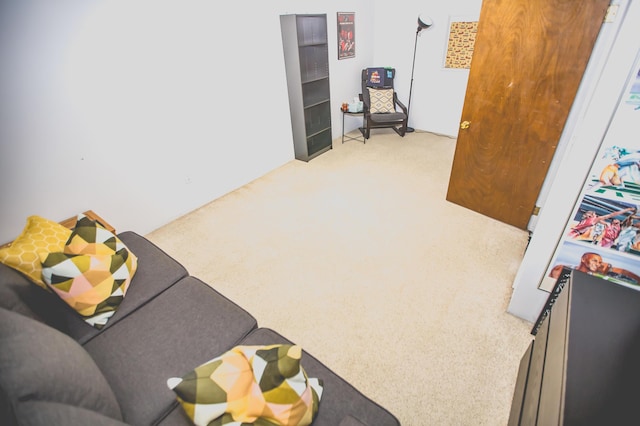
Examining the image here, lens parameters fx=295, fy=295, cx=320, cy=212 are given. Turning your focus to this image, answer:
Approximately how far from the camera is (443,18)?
13.6 feet

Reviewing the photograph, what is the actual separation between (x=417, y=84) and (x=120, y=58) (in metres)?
4.09

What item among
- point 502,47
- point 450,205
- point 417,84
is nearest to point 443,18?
point 417,84

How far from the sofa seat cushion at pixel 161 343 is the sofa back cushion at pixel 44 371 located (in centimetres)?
14

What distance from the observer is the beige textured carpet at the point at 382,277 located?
1616mm

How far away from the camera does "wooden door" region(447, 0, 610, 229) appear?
1.98 metres

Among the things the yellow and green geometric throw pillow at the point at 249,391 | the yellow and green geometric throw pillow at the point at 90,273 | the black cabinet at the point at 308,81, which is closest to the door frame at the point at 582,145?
the yellow and green geometric throw pillow at the point at 249,391

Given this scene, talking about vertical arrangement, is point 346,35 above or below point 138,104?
above

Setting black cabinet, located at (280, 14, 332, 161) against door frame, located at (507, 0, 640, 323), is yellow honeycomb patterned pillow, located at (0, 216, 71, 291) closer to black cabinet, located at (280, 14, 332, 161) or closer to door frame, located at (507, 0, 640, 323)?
door frame, located at (507, 0, 640, 323)

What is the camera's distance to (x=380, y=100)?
4.71 metres

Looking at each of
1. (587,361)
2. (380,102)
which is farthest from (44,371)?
(380,102)

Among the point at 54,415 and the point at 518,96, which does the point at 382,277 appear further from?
the point at 54,415

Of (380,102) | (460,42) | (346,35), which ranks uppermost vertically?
(346,35)

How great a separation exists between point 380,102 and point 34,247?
4.47 m

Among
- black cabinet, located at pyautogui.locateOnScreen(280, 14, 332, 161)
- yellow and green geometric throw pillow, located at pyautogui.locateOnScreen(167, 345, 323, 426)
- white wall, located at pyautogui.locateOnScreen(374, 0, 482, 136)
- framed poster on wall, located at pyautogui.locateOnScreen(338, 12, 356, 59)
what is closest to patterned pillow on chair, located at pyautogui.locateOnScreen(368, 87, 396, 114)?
white wall, located at pyautogui.locateOnScreen(374, 0, 482, 136)
